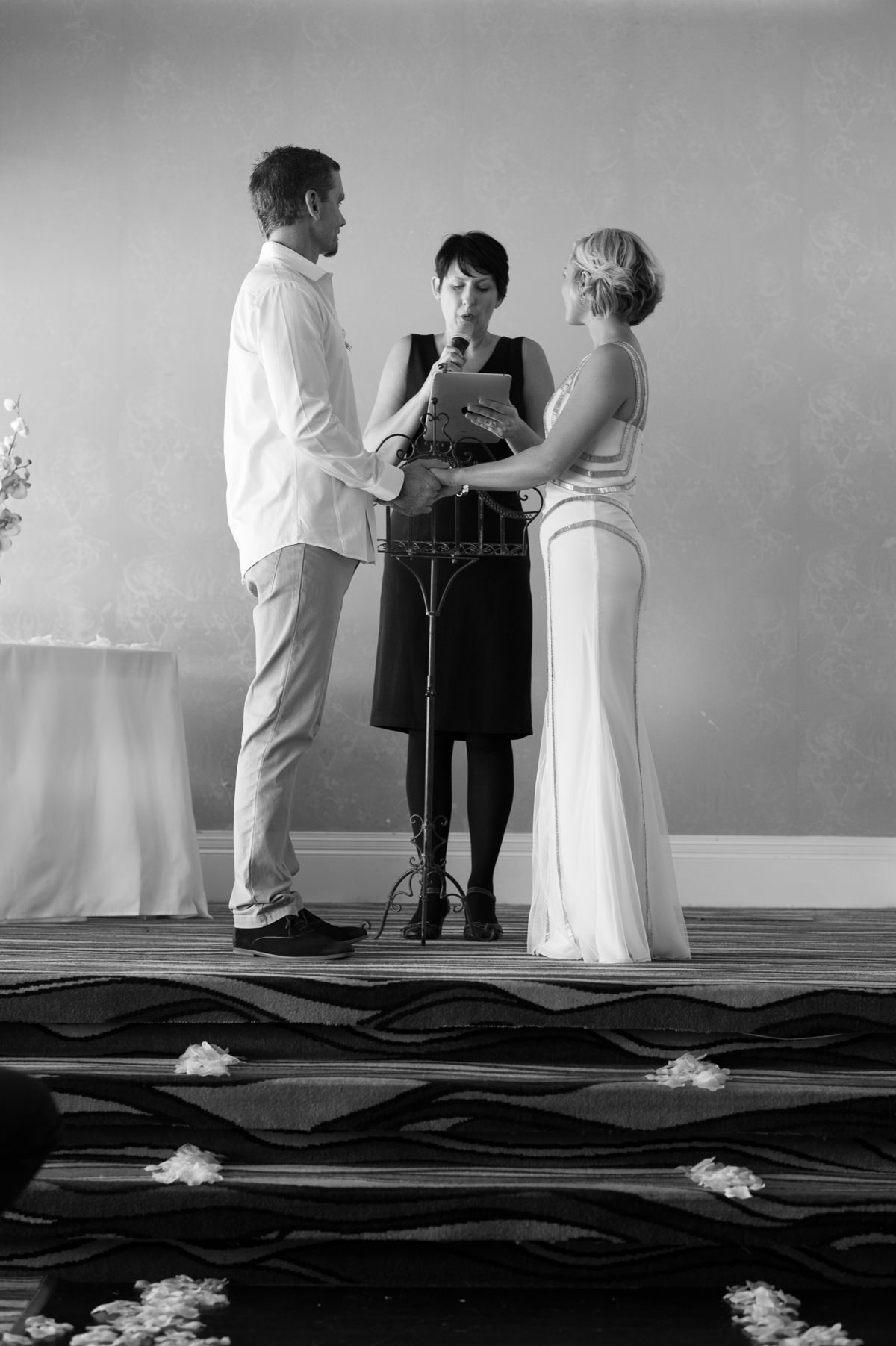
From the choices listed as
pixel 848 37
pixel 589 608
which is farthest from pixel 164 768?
pixel 848 37

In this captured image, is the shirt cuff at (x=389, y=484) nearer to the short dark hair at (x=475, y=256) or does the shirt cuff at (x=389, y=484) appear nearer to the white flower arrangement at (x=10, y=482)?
the short dark hair at (x=475, y=256)

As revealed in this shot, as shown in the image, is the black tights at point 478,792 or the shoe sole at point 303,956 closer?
the shoe sole at point 303,956

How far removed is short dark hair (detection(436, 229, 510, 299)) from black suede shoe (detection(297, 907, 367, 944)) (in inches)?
61.7

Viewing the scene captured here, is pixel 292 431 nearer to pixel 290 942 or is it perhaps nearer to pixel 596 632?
pixel 596 632

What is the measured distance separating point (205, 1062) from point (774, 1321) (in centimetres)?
97

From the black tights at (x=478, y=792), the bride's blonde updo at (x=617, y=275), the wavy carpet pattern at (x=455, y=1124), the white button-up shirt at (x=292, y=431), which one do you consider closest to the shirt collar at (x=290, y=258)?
the white button-up shirt at (x=292, y=431)

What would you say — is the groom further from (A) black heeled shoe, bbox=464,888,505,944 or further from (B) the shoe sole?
(A) black heeled shoe, bbox=464,888,505,944

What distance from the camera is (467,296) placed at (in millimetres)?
3209

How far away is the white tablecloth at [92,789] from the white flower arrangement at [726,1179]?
74.3 inches

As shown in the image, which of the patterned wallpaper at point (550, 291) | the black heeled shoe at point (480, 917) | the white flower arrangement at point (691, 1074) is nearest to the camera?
the white flower arrangement at point (691, 1074)

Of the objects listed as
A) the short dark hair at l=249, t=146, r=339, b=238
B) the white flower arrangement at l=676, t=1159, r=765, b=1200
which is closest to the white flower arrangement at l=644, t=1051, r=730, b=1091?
the white flower arrangement at l=676, t=1159, r=765, b=1200

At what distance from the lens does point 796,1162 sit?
2.14 metres

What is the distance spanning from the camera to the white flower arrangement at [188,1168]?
A: 208 centimetres

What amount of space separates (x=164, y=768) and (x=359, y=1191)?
1828 mm
